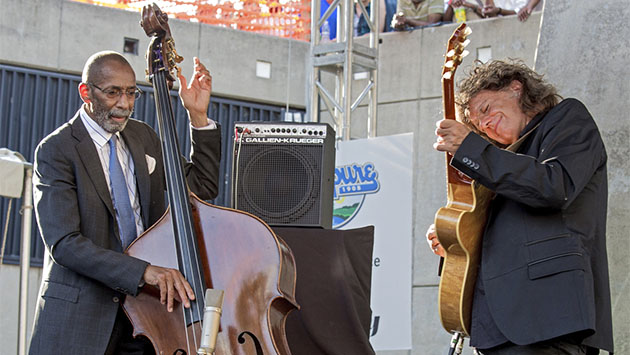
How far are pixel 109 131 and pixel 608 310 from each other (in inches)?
64.4

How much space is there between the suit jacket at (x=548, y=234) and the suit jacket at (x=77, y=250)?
1051mm

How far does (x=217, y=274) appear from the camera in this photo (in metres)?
2.82

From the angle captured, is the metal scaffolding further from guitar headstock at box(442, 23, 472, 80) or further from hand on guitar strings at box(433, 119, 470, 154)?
hand on guitar strings at box(433, 119, 470, 154)

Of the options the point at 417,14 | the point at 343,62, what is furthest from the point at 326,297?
the point at 417,14

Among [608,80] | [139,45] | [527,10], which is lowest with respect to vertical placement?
[608,80]

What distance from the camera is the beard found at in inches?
117

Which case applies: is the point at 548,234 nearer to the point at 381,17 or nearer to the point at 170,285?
the point at 170,285

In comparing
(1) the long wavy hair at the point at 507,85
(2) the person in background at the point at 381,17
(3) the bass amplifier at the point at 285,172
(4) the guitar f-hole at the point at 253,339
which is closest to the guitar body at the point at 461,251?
(1) the long wavy hair at the point at 507,85

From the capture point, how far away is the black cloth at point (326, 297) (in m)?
3.19

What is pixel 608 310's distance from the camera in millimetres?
2629

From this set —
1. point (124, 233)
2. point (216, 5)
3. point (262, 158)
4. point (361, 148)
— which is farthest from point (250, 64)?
point (124, 233)

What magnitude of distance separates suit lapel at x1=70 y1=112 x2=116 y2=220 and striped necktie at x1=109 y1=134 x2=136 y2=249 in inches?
1.0

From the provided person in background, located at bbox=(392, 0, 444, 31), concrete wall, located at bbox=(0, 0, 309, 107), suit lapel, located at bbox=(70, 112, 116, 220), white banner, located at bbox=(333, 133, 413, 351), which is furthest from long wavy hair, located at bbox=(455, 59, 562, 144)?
concrete wall, located at bbox=(0, 0, 309, 107)

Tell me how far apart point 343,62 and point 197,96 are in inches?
152
